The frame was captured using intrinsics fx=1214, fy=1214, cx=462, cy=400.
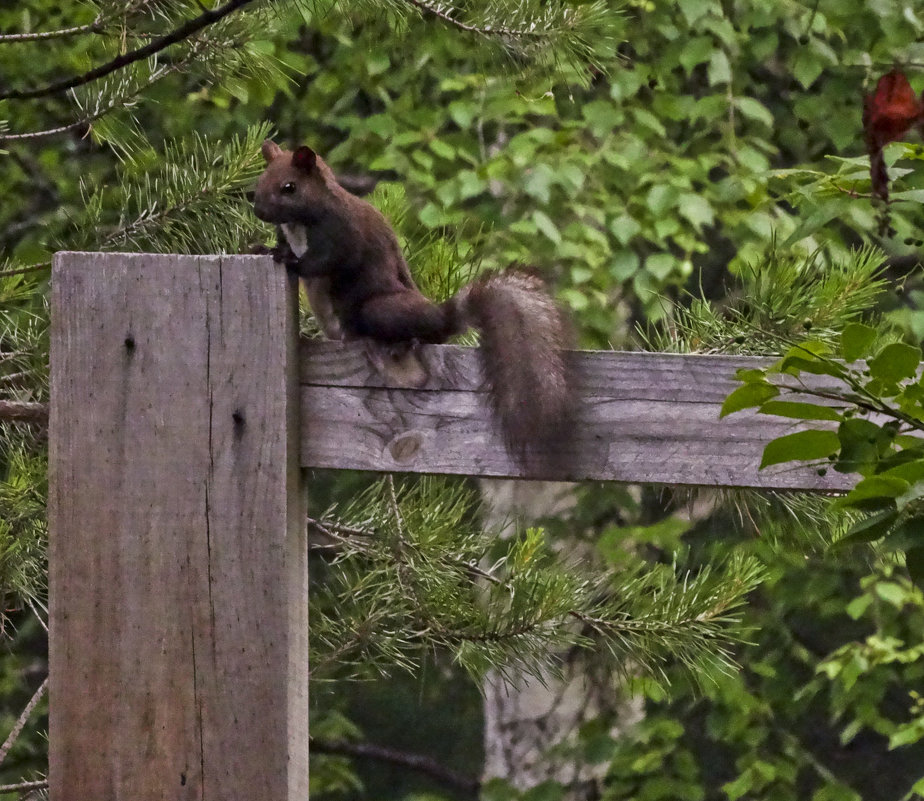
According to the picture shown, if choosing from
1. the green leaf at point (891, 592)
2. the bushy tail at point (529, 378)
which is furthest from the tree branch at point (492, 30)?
the green leaf at point (891, 592)

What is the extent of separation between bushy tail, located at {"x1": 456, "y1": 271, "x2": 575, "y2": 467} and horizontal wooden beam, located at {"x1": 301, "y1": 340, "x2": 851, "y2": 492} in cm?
1

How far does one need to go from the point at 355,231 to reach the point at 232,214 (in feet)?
0.61

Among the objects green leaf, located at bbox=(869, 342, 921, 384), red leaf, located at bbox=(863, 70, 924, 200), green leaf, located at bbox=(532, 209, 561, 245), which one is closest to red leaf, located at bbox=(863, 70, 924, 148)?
red leaf, located at bbox=(863, 70, 924, 200)

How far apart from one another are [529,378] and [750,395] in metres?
0.35

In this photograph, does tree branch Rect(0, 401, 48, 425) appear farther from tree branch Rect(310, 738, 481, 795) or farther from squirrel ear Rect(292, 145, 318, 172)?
tree branch Rect(310, 738, 481, 795)

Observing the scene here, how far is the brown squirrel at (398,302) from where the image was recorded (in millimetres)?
955

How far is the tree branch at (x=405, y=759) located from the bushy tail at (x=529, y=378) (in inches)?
92.9

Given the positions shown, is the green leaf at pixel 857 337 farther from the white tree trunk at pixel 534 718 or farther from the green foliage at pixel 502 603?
the white tree trunk at pixel 534 718

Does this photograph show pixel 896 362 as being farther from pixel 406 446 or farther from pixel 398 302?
pixel 398 302

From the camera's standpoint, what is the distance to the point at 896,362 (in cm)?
57

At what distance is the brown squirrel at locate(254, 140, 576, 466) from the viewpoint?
955mm

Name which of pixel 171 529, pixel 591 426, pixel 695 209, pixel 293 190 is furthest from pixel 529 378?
pixel 695 209

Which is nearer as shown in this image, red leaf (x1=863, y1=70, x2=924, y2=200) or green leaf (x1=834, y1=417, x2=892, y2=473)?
red leaf (x1=863, y1=70, x2=924, y2=200)

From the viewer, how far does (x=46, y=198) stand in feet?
10.7
